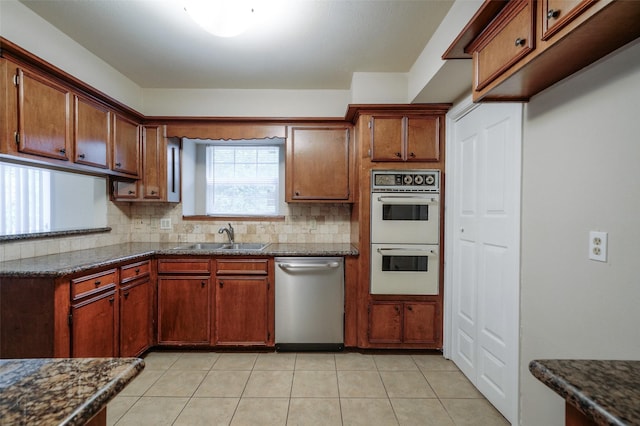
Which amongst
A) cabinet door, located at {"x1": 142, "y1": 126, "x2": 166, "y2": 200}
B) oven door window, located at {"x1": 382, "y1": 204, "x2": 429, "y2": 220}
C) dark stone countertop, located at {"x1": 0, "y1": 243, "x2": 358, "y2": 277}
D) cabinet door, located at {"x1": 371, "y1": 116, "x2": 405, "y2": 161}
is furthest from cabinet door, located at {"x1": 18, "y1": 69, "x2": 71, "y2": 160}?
oven door window, located at {"x1": 382, "y1": 204, "x2": 429, "y2": 220}

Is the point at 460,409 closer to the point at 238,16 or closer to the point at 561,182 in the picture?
the point at 561,182

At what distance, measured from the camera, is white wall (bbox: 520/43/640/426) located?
42.5 inches

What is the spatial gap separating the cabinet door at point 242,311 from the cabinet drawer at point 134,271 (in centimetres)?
62

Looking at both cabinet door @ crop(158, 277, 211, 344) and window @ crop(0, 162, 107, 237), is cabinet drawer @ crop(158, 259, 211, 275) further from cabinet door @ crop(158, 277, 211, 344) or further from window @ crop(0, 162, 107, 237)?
window @ crop(0, 162, 107, 237)

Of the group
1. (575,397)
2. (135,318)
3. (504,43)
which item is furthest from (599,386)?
(135,318)

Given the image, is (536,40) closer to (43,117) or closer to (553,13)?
(553,13)

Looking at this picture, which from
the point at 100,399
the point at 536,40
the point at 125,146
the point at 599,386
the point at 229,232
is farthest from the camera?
the point at 229,232

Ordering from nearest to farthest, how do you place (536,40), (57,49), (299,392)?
(536,40) → (299,392) → (57,49)

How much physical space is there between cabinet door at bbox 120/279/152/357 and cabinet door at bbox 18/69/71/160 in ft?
3.69

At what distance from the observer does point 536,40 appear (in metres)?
1.09

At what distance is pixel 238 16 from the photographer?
164 centimetres

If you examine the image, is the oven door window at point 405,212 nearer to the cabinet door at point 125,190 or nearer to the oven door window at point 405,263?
the oven door window at point 405,263

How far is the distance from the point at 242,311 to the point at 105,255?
1191mm

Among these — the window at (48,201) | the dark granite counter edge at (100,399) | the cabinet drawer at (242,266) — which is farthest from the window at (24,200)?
the dark granite counter edge at (100,399)
